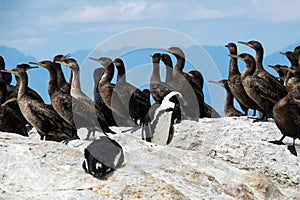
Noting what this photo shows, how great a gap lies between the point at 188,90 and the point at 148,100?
1.22 metres

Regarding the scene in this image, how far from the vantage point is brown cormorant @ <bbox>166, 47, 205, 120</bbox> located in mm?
13991

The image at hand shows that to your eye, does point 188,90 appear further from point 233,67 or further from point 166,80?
point 233,67

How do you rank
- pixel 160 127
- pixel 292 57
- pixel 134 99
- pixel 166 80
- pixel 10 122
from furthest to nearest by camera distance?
pixel 292 57
pixel 166 80
pixel 134 99
pixel 10 122
pixel 160 127

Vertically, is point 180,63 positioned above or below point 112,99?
above

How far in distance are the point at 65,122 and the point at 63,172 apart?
15.7ft

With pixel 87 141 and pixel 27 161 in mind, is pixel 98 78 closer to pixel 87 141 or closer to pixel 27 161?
pixel 87 141

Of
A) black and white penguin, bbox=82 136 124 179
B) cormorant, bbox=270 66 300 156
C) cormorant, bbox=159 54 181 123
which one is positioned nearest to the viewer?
black and white penguin, bbox=82 136 124 179

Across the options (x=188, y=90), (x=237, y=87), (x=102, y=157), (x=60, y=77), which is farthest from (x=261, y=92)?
(x=102, y=157)

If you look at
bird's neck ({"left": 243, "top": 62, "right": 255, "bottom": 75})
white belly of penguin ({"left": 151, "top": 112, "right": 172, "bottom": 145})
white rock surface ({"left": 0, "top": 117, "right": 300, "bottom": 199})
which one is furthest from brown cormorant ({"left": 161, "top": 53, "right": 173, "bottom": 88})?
white rock surface ({"left": 0, "top": 117, "right": 300, "bottom": 199})

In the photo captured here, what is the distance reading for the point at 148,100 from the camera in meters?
14.2

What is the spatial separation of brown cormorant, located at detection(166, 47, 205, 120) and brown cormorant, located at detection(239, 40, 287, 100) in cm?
148

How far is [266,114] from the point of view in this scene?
14.2 metres

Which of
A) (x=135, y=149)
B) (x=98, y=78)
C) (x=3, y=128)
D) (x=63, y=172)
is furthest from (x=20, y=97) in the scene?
(x=63, y=172)

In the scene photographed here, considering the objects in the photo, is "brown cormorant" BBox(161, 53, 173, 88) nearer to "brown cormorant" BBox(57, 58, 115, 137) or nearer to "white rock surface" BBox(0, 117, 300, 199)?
"brown cormorant" BBox(57, 58, 115, 137)
